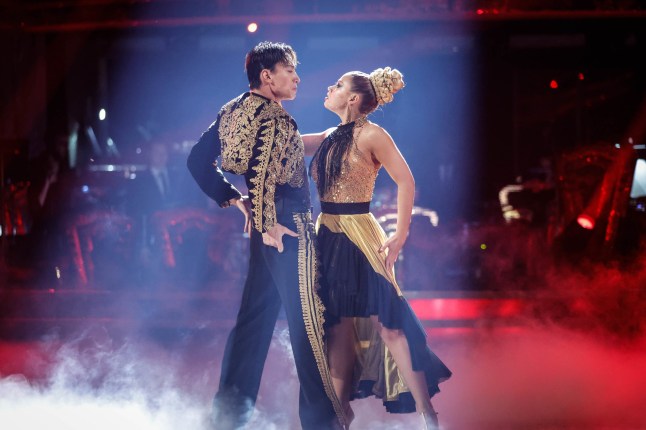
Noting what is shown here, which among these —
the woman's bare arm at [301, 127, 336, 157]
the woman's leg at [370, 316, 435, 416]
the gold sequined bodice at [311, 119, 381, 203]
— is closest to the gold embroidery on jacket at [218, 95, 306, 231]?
the gold sequined bodice at [311, 119, 381, 203]

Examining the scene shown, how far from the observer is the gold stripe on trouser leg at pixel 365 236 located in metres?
2.80

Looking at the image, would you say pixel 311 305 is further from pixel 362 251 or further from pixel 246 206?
pixel 246 206

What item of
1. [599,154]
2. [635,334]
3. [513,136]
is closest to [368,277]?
[635,334]

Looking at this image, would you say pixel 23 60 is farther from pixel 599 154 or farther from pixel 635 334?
pixel 635 334

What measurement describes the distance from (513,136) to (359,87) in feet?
33.1

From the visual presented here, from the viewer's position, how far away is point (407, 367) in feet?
9.10

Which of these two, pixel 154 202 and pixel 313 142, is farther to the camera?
pixel 154 202

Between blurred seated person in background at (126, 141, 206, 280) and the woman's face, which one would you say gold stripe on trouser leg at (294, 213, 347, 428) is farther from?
blurred seated person in background at (126, 141, 206, 280)

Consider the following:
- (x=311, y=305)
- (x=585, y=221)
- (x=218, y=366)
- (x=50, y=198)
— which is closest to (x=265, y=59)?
(x=311, y=305)

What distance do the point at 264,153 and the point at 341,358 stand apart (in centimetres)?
92

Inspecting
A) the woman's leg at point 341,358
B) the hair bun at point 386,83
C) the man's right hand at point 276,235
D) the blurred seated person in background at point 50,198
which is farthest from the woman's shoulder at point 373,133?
the blurred seated person in background at point 50,198

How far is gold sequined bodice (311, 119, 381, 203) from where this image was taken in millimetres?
2793

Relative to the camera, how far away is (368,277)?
2.80 m

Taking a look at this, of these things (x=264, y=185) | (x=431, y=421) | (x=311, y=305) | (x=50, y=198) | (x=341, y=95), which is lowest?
(x=431, y=421)
